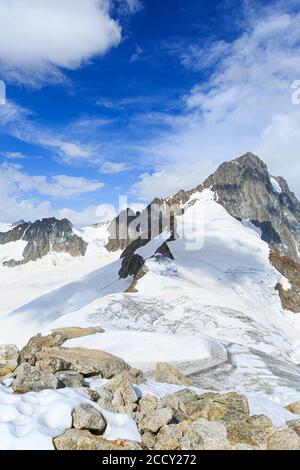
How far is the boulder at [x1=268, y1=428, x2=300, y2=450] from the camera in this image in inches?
377

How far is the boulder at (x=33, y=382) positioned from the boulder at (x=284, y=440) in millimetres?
5637

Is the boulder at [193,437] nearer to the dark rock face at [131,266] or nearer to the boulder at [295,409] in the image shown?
the boulder at [295,409]

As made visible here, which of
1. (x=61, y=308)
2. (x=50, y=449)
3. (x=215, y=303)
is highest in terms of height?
(x=50, y=449)

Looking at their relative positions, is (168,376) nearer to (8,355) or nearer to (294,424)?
(294,424)

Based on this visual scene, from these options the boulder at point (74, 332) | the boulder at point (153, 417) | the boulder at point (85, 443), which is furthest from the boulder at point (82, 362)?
the boulder at point (74, 332)

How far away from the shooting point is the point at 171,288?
2149 inches

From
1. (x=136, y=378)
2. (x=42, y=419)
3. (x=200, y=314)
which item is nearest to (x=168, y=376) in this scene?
(x=136, y=378)

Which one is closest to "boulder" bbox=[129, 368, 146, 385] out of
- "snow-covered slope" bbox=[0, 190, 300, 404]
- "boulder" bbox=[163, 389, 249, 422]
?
"boulder" bbox=[163, 389, 249, 422]

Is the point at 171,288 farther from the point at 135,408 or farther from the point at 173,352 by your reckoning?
the point at 135,408

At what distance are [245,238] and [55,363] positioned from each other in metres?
79.8

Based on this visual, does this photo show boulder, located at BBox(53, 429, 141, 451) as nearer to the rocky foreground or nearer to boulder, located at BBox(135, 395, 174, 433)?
the rocky foreground

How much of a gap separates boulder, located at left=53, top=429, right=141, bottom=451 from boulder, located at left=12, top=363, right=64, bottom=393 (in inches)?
104

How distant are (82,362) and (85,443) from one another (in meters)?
6.94
